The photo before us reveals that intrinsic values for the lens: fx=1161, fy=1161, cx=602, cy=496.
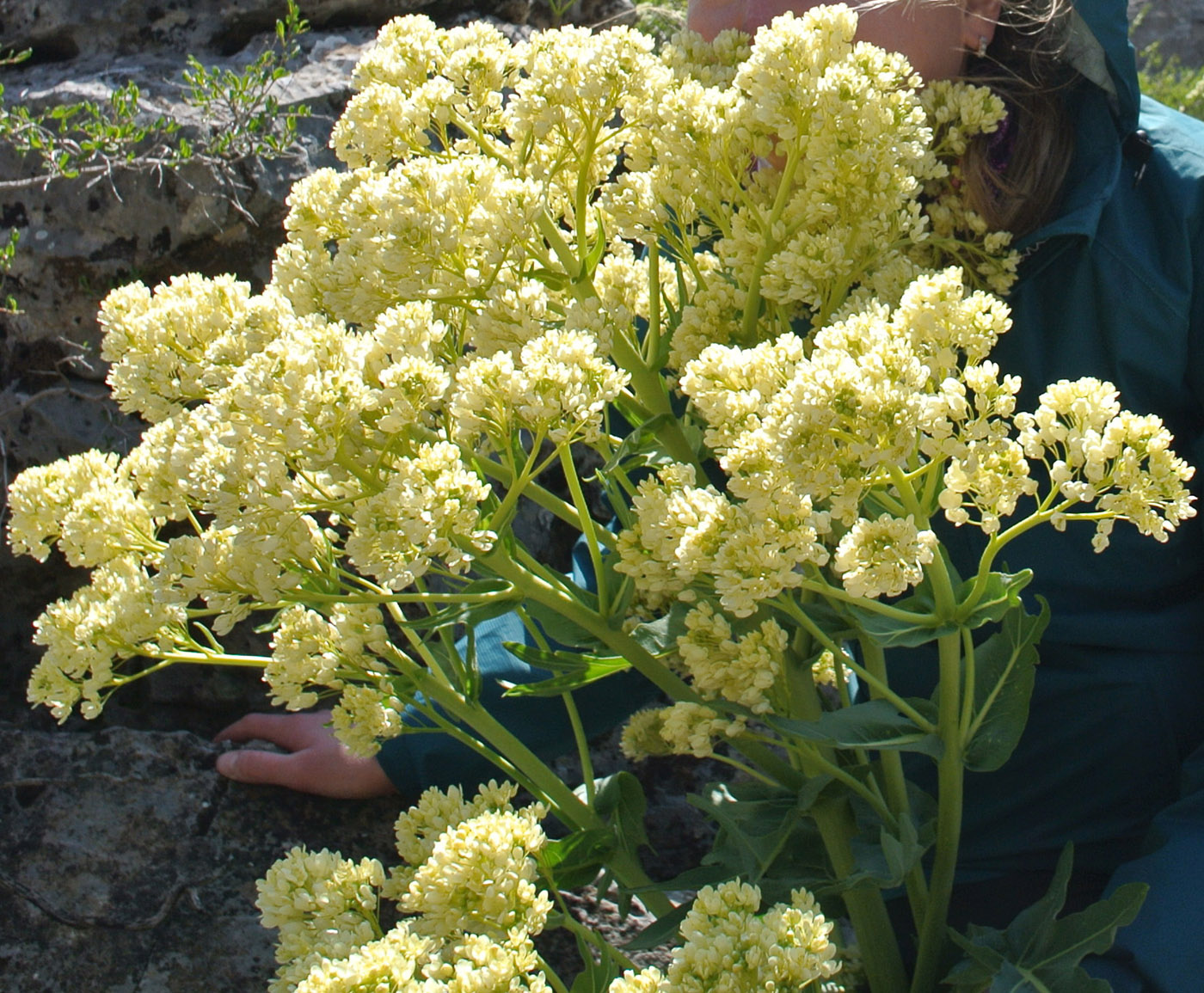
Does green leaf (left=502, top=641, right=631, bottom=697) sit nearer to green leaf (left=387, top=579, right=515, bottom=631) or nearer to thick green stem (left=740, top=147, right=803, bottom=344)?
green leaf (left=387, top=579, right=515, bottom=631)

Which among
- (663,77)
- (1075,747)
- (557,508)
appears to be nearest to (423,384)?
(557,508)

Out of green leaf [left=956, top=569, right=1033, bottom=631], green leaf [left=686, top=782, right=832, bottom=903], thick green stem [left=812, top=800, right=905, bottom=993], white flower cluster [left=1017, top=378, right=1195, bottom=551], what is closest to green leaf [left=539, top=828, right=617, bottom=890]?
green leaf [left=686, top=782, right=832, bottom=903]

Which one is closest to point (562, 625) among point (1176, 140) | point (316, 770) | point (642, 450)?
point (642, 450)

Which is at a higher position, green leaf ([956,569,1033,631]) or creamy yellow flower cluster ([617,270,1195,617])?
creamy yellow flower cluster ([617,270,1195,617])

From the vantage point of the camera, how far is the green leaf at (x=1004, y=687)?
108 cm

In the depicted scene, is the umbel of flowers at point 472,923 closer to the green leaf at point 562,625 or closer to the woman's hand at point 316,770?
the green leaf at point 562,625

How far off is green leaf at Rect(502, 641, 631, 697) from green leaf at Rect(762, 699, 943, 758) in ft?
0.64

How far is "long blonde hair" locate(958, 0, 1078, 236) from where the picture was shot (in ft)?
5.08

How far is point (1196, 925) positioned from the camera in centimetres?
129

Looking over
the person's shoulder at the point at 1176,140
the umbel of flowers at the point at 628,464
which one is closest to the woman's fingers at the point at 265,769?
the umbel of flowers at the point at 628,464

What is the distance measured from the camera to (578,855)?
119 cm

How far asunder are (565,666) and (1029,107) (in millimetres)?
1066

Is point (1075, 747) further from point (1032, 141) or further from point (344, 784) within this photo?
point (344, 784)

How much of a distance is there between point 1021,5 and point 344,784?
1.53 meters
